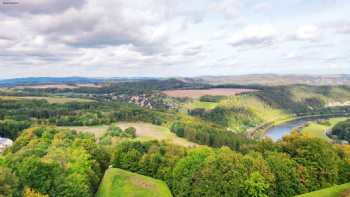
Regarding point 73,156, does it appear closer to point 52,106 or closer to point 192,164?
point 192,164

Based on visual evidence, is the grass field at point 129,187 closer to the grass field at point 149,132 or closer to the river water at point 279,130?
the grass field at point 149,132

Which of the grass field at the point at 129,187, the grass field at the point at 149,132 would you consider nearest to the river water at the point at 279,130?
the grass field at the point at 149,132

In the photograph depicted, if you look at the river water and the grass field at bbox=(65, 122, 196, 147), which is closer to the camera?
the grass field at bbox=(65, 122, 196, 147)

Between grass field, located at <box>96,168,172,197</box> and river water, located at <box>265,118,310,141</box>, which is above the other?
grass field, located at <box>96,168,172,197</box>

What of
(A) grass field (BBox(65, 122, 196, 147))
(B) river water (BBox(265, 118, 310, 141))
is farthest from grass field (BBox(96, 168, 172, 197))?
(B) river water (BBox(265, 118, 310, 141))

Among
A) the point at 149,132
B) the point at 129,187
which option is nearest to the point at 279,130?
the point at 149,132

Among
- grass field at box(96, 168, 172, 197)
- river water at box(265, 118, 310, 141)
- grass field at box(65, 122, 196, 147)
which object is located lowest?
river water at box(265, 118, 310, 141)

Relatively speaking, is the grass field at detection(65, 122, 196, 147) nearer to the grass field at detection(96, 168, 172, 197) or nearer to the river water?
the river water

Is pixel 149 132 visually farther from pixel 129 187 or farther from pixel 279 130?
pixel 279 130
